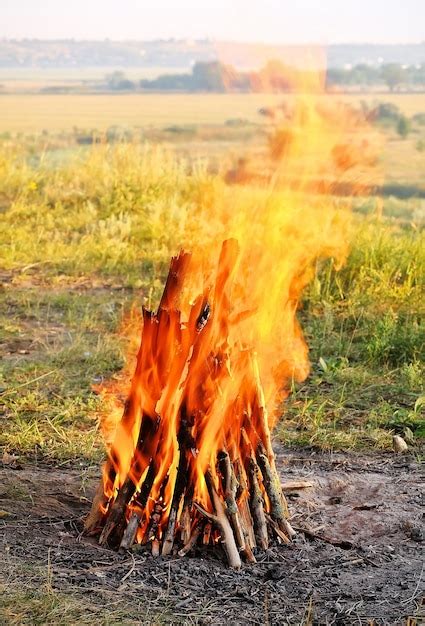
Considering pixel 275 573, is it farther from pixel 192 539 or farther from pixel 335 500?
pixel 335 500

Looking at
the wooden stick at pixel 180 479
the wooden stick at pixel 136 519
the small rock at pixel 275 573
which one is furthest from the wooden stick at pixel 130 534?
the small rock at pixel 275 573

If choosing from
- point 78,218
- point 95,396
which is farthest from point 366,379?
point 78,218

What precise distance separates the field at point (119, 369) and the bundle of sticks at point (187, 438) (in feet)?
0.48

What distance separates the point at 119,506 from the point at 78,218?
21.1 feet

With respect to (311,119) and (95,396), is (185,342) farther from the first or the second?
(95,396)

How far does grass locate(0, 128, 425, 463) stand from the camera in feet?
15.4

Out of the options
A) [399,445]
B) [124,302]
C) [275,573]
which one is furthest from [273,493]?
[124,302]

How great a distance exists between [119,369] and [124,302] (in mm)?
1505

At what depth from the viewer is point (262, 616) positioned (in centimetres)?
284

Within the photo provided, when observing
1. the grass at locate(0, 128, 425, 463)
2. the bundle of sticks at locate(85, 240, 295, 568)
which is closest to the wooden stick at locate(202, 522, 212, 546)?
the bundle of sticks at locate(85, 240, 295, 568)

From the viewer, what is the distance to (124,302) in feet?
22.8

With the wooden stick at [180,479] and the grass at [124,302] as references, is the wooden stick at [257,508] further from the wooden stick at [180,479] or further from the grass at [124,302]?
the grass at [124,302]

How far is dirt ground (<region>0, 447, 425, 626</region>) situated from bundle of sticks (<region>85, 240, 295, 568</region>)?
3.9 inches

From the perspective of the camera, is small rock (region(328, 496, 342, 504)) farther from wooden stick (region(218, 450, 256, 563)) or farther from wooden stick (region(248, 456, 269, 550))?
wooden stick (region(218, 450, 256, 563))
